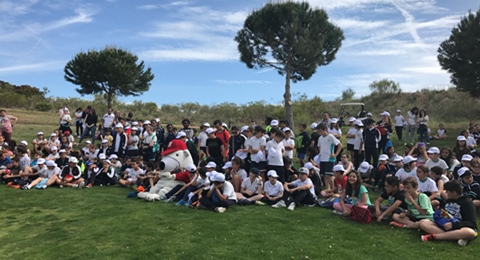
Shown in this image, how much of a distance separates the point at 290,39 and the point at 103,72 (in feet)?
50.8

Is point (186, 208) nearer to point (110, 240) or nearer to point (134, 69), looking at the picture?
point (110, 240)

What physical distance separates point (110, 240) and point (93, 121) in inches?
448

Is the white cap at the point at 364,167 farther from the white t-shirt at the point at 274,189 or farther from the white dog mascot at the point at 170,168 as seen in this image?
the white dog mascot at the point at 170,168

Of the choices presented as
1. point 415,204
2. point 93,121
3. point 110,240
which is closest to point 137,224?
point 110,240

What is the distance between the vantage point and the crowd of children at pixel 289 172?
722cm

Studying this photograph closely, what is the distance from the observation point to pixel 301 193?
8.89m

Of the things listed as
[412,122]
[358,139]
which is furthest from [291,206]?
[412,122]

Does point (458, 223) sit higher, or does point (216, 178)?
point (216, 178)

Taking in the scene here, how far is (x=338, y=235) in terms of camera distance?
666 centimetres

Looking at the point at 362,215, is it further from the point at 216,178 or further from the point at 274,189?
the point at 216,178

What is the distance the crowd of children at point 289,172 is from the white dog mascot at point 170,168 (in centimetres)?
19

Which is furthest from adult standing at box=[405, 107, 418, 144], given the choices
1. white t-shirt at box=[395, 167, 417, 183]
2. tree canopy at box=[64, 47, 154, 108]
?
tree canopy at box=[64, 47, 154, 108]

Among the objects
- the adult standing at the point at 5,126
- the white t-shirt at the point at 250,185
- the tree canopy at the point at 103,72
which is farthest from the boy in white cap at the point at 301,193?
the tree canopy at the point at 103,72

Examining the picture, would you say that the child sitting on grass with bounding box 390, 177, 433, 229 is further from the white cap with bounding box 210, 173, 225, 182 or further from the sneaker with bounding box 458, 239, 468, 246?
the white cap with bounding box 210, 173, 225, 182
